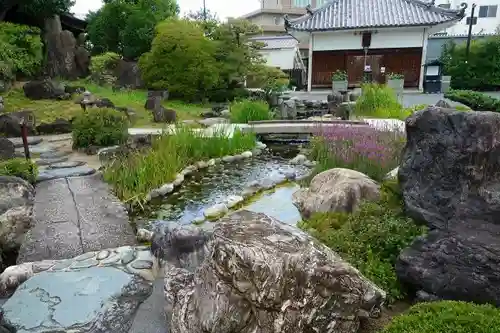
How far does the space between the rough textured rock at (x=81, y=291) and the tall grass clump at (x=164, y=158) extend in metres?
1.99

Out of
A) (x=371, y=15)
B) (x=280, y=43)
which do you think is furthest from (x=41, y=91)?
(x=280, y=43)

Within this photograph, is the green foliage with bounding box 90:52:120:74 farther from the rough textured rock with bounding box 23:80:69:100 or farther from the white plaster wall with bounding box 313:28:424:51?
the white plaster wall with bounding box 313:28:424:51

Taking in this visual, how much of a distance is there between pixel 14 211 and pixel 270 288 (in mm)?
3635

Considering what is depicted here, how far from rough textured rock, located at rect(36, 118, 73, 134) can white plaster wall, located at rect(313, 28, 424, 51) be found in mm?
16013

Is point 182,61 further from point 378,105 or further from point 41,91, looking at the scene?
point 378,105

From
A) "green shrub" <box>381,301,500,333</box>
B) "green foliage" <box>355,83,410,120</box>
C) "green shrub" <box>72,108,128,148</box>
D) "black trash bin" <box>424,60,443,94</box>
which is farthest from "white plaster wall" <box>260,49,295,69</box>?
"green shrub" <box>381,301,500,333</box>

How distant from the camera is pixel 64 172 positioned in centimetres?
609

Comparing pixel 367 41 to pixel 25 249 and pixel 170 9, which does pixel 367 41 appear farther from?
pixel 25 249

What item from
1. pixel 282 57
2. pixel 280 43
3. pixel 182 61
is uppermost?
Result: pixel 280 43

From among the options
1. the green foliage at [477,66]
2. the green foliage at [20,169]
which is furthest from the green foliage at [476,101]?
the green foliage at [20,169]

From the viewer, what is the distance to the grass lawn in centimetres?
1068

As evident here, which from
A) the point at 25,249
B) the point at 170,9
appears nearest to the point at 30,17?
the point at 170,9

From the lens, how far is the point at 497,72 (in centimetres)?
2247

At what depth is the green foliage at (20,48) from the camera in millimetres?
13648
